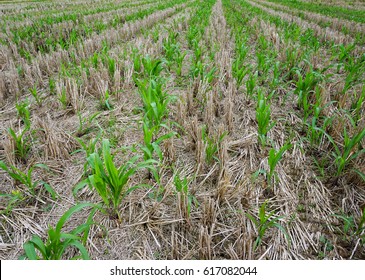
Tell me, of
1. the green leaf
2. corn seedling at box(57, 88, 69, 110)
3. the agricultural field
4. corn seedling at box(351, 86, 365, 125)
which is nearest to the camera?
the green leaf

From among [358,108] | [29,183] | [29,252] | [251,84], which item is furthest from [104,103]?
[358,108]

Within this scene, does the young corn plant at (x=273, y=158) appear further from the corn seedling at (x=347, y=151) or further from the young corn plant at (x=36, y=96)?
the young corn plant at (x=36, y=96)

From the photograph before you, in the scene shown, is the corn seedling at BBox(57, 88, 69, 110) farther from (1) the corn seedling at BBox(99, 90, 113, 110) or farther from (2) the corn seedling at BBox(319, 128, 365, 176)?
(2) the corn seedling at BBox(319, 128, 365, 176)

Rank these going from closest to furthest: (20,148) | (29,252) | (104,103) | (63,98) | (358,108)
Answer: (29,252), (20,148), (358,108), (63,98), (104,103)

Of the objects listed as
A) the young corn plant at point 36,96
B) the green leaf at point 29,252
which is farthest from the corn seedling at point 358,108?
the young corn plant at point 36,96

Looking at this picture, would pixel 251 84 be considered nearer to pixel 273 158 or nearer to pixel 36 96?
pixel 273 158

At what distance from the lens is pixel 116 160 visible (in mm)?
1791

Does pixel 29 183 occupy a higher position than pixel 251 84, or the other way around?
pixel 251 84

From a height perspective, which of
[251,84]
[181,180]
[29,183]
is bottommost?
[181,180]

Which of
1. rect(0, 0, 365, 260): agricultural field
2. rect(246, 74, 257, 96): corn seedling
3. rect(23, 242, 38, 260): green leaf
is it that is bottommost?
rect(0, 0, 365, 260): agricultural field

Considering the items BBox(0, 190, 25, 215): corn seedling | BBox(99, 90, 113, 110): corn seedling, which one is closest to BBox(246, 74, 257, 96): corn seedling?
BBox(99, 90, 113, 110): corn seedling

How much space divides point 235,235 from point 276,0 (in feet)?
61.2
